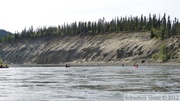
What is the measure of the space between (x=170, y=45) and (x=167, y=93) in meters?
152

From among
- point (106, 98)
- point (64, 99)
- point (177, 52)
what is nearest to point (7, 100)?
point (64, 99)

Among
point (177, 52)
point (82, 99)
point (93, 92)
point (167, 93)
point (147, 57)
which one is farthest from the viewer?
point (147, 57)

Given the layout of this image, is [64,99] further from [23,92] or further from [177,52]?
[177,52]

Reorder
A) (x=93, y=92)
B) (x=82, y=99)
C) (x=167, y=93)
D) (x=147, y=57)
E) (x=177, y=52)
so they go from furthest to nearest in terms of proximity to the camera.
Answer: (x=147, y=57)
(x=177, y=52)
(x=93, y=92)
(x=167, y=93)
(x=82, y=99)

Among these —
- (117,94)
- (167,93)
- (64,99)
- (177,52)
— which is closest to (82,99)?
(64,99)

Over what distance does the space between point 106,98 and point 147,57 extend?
15602 cm

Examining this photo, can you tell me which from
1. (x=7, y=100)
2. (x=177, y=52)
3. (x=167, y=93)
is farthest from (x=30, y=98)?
(x=177, y=52)

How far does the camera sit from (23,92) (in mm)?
48719

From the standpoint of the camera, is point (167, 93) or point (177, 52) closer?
point (167, 93)

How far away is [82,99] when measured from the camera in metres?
40.4

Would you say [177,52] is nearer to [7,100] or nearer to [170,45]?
[170,45]

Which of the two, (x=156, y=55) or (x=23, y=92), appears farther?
(x=156, y=55)

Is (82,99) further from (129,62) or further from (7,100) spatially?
(129,62)

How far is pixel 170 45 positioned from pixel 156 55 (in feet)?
33.0
